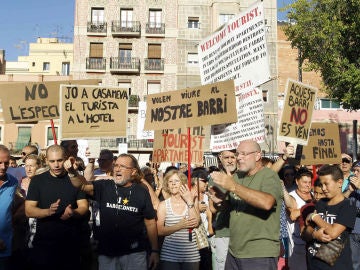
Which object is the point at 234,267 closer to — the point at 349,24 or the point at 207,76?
the point at 207,76

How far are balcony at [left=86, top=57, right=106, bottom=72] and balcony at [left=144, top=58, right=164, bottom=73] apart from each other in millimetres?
2894

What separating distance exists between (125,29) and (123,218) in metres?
30.4

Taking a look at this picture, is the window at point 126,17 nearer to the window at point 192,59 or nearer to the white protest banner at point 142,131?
the window at point 192,59

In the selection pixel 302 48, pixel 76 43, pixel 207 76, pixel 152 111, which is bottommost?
pixel 152 111

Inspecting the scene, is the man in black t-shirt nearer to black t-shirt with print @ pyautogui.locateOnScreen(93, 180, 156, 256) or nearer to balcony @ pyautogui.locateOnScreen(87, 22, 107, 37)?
black t-shirt with print @ pyautogui.locateOnScreen(93, 180, 156, 256)

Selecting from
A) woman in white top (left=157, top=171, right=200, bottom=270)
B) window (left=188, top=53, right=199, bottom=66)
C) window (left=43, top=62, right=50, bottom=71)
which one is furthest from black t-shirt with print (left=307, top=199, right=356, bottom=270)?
window (left=43, top=62, right=50, bottom=71)

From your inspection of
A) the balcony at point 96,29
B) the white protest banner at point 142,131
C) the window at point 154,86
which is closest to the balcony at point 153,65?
the window at point 154,86

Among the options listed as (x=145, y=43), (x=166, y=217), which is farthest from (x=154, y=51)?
(x=166, y=217)

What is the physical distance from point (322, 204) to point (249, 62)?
2.53 meters

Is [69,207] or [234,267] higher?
[69,207]

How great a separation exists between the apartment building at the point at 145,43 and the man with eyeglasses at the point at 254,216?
97.7 ft

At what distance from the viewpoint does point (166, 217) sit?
5.94 meters

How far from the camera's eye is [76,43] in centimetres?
3466

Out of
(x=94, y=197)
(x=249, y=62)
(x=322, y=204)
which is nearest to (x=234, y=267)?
(x=322, y=204)
